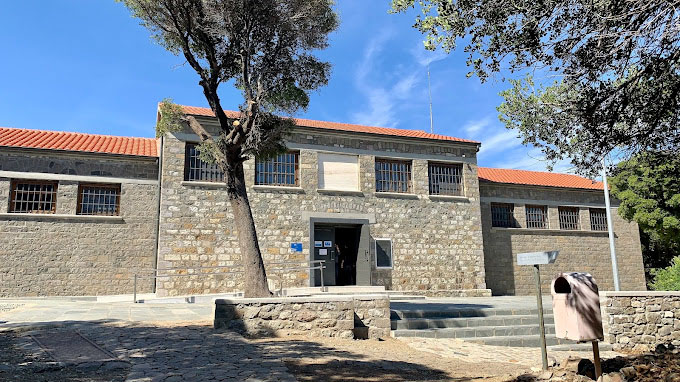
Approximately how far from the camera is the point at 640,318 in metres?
9.59

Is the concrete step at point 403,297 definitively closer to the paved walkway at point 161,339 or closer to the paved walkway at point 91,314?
the paved walkway at point 91,314

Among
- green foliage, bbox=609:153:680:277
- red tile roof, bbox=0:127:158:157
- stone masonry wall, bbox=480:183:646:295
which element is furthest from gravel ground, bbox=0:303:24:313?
green foliage, bbox=609:153:680:277

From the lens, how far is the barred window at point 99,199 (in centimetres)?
1466

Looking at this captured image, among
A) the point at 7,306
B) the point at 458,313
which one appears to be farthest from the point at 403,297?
the point at 7,306

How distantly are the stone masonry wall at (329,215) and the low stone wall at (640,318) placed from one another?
804 cm

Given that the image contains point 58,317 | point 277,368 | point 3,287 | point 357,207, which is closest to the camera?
point 277,368

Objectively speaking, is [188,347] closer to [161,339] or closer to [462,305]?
[161,339]

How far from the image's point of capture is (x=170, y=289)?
14.2 meters

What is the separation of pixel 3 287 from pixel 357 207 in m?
11.1

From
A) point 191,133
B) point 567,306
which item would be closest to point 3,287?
point 191,133

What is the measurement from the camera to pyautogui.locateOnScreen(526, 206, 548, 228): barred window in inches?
803

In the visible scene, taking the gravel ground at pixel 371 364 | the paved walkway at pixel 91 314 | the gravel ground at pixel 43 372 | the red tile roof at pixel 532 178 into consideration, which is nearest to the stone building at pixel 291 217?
the red tile roof at pixel 532 178

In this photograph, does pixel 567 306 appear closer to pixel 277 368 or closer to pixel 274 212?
pixel 277 368

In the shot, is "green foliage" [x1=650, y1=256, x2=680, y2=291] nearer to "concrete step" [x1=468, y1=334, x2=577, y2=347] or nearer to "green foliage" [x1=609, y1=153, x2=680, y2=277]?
"green foliage" [x1=609, y1=153, x2=680, y2=277]
